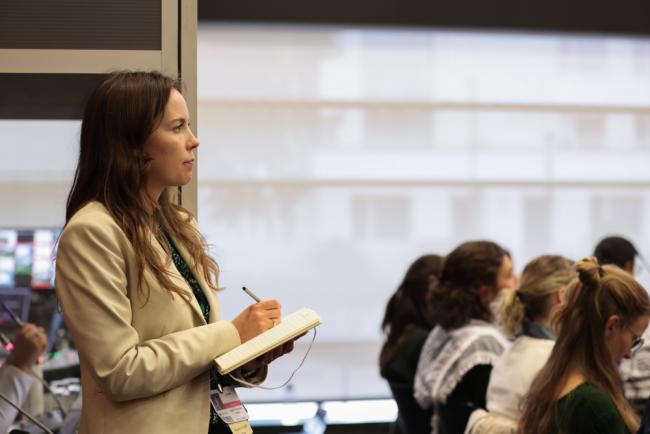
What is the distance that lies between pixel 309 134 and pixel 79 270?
4.84 m

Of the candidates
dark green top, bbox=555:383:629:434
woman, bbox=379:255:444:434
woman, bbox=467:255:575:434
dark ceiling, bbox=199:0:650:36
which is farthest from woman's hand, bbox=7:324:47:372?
dark ceiling, bbox=199:0:650:36

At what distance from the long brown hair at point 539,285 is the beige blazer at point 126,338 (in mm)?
1748

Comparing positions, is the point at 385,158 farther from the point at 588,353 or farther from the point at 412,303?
the point at 588,353

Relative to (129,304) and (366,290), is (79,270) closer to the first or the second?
(129,304)

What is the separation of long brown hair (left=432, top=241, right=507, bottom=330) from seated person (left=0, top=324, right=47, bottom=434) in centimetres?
175

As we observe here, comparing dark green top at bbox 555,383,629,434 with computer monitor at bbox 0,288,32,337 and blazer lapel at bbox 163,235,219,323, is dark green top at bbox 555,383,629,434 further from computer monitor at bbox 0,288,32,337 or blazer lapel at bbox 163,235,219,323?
computer monitor at bbox 0,288,32,337

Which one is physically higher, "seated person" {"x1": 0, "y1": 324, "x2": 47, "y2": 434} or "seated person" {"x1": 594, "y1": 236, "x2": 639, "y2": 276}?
"seated person" {"x1": 594, "y1": 236, "x2": 639, "y2": 276}

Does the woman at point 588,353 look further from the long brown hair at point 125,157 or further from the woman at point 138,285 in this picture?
the long brown hair at point 125,157

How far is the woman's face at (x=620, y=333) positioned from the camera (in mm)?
2664

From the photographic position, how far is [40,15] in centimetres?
251

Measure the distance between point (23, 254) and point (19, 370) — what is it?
0.35 meters

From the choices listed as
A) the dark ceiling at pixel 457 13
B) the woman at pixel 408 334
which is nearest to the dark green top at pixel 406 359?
the woman at pixel 408 334

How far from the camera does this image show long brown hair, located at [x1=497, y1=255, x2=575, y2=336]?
3.41 m

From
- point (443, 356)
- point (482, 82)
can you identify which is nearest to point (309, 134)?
point (482, 82)
